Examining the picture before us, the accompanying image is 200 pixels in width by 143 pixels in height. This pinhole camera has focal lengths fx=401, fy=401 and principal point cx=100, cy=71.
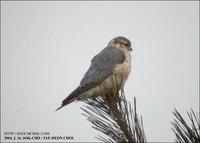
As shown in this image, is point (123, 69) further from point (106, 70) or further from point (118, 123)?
point (118, 123)

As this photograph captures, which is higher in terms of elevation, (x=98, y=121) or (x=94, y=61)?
(x=94, y=61)

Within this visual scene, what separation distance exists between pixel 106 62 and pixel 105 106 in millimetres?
3373

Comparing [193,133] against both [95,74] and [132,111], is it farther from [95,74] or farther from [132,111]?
[95,74]

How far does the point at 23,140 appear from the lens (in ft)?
25.8

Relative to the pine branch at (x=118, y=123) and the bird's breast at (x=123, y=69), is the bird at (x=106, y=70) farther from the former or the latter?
the pine branch at (x=118, y=123)

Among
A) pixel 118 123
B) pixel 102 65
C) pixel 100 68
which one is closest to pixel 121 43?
pixel 102 65

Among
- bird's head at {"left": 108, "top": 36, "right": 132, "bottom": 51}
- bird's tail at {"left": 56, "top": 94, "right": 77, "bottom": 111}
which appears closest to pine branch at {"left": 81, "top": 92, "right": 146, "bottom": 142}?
bird's tail at {"left": 56, "top": 94, "right": 77, "bottom": 111}

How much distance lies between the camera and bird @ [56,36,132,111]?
A: 6.09 m

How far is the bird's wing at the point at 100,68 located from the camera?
21.3ft

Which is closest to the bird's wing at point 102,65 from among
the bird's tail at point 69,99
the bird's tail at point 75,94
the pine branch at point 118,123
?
the bird's tail at point 75,94

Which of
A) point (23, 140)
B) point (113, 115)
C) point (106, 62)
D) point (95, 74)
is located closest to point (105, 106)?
point (113, 115)

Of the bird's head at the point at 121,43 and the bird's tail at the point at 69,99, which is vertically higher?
the bird's head at the point at 121,43

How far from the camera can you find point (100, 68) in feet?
23.2

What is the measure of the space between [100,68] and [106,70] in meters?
0.15
